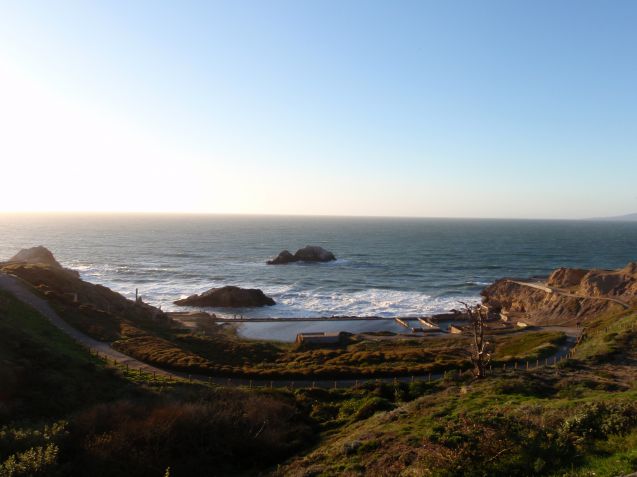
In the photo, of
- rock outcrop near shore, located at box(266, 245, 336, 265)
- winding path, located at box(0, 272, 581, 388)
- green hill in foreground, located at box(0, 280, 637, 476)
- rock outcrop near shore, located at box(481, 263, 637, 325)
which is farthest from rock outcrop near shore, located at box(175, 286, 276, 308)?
green hill in foreground, located at box(0, 280, 637, 476)

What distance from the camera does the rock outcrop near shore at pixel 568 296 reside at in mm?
59238

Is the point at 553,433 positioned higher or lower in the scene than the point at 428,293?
higher

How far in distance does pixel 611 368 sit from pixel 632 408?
43.2 ft

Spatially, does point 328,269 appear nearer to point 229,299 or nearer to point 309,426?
point 229,299

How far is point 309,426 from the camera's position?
19.6 metres

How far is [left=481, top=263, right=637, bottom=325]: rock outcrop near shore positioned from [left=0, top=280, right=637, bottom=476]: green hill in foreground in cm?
3852

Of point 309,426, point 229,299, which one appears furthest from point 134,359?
point 229,299

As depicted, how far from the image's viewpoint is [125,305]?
56.5 meters

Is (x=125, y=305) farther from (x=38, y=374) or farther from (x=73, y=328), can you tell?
(x=38, y=374)

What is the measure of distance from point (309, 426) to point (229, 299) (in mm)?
57334

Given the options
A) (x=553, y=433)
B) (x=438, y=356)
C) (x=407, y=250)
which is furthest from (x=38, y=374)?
(x=407, y=250)

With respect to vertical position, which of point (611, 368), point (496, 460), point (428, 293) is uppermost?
point (496, 460)

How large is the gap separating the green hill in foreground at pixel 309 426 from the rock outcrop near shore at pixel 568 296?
38.5 m

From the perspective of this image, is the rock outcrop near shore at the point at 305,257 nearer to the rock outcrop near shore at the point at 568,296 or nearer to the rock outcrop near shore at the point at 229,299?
the rock outcrop near shore at the point at 229,299
